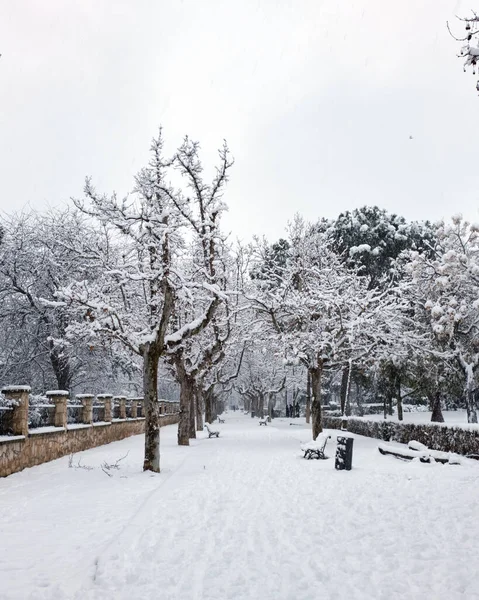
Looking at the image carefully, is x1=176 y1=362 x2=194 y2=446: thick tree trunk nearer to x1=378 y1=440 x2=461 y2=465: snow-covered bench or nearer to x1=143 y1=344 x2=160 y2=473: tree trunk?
x1=378 y1=440 x2=461 y2=465: snow-covered bench

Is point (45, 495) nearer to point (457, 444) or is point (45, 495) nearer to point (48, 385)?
point (457, 444)

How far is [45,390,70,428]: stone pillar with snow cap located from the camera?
55.3 ft

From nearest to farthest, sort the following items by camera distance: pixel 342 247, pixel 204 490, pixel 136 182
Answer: pixel 204 490, pixel 136 182, pixel 342 247

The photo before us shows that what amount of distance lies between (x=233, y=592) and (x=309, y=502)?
5152 millimetres

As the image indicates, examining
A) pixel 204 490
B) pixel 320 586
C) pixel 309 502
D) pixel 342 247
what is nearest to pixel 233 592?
pixel 320 586

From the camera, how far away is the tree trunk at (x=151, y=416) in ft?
45.9

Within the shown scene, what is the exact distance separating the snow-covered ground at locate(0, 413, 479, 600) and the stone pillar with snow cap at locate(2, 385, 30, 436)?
3.39 ft

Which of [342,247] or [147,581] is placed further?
[342,247]

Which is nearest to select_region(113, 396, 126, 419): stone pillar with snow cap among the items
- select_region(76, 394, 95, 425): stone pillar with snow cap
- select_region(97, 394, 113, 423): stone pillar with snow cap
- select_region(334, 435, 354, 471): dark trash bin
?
select_region(97, 394, 113, 423): stone pillar with snow cap

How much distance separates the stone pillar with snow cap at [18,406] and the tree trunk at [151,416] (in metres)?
2.89

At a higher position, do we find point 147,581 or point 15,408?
point 15,408

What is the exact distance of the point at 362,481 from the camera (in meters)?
12.9

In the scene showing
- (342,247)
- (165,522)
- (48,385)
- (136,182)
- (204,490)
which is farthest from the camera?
(342,247)

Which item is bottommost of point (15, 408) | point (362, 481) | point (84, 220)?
point (362, 481)
